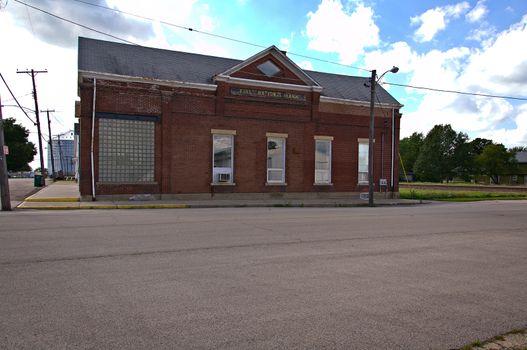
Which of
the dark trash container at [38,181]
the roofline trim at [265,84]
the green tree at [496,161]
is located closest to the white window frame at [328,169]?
the roofline trim at [265,84]

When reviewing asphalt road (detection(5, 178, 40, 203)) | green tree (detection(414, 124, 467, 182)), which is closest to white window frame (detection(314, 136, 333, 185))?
asphalt road (detection(5, 178, 40, 203))

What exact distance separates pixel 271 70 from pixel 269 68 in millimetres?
164

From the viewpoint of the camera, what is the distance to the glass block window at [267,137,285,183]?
25078mm

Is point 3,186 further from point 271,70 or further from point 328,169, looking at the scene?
point 328,169

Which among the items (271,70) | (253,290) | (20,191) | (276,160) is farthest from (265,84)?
(253,290)

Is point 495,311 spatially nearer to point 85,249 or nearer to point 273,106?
point 85,249

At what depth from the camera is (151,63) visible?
76.5 ft

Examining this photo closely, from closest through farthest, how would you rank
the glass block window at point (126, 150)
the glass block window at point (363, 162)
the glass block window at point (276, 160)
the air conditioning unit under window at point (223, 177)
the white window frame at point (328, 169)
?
the glass block window at point (126, 150)
the air conditioning unit under window at point (223, 177)
the glass block window at point (276, 160)
the white window frame at point (328, 169)
the glass block window at point (363, 162)

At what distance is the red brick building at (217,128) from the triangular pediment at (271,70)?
0.19 ft

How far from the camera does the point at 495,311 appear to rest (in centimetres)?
515

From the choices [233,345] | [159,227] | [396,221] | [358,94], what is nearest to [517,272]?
[233,345]

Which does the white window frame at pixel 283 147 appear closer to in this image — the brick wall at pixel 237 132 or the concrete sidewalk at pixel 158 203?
the brick wall at pixel 237 132

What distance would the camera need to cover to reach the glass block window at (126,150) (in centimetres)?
2119

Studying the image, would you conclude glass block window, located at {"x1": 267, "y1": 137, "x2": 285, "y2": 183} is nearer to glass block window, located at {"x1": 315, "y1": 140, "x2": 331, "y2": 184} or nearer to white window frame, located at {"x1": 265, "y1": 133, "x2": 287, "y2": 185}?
white window frame, located at {"x1": 265, "y1": 133, "x2": 287, "y2": 185}
